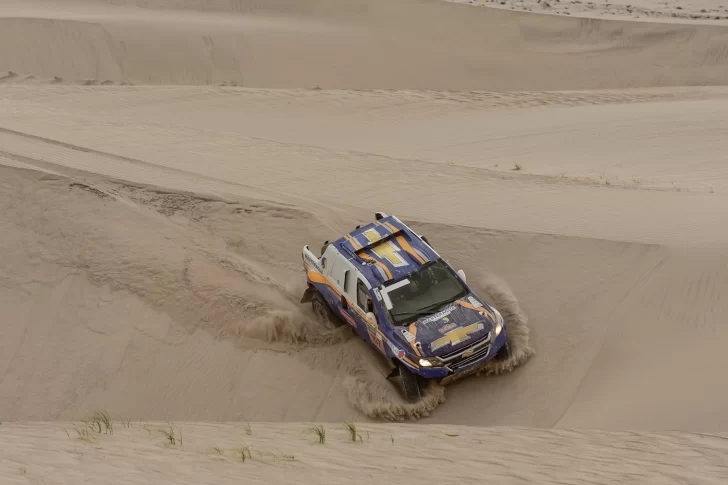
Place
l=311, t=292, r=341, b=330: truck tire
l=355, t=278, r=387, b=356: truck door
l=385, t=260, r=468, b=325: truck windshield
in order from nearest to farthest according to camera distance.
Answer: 1. l=385, t=260, r=468, b=325: truck windshield
2. l=355, t=278, r=387, b=356: truck door
3. l=311, t=292, r=341, b=330: truck tire

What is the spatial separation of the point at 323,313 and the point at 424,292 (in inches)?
74.2

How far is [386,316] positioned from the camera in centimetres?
1018

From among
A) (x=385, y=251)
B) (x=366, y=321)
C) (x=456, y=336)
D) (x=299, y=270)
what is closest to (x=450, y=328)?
(x=456, y=336)

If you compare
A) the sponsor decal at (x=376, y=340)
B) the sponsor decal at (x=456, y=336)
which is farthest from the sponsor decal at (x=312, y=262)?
the sponsor decal at (x=456, y=336)

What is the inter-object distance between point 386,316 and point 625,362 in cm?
316

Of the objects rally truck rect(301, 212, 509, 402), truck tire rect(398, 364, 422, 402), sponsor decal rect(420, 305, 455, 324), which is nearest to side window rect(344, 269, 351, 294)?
rally truck rect(301, 212, 509, 402)

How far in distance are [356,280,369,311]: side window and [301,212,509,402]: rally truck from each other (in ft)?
0.04

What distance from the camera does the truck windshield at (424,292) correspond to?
401 inches

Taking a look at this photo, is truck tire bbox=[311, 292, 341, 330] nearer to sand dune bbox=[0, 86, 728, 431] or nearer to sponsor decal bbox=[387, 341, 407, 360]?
sand dune bbox=[0, 86, 728, 431]

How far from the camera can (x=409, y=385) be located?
991 cm

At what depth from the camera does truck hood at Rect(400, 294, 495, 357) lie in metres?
9.69

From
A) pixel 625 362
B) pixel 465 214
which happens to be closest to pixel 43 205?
pixel 465 214

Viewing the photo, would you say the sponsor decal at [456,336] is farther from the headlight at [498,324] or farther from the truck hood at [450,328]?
the headlight at [498,324]

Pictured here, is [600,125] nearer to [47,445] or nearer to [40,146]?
[40,146]
